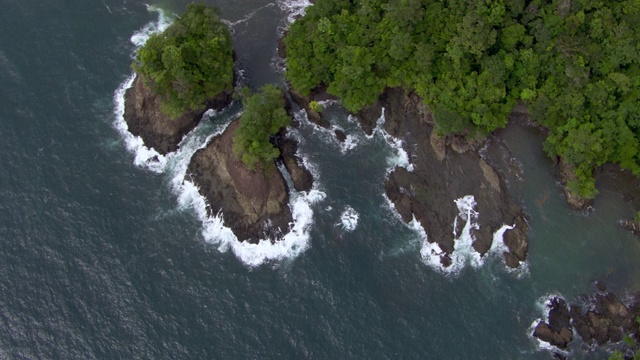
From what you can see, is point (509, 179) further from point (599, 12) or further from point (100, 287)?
point (100, 287)

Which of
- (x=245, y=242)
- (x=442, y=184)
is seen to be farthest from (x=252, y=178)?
(x=442, y=184)

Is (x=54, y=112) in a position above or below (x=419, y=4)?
below

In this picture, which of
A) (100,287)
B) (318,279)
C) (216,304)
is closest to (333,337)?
(318,279)

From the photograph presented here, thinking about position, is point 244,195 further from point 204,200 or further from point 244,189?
point 204,200

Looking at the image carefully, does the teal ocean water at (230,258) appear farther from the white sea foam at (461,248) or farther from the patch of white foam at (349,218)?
the white sea foam at (461,248)

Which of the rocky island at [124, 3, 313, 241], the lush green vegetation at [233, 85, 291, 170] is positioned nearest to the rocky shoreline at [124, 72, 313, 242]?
the rocky island at [124, 3, 313, 241]

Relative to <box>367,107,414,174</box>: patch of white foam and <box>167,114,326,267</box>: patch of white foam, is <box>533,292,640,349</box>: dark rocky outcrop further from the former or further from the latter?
<box>167,114,326,267</box>: patch of white foam

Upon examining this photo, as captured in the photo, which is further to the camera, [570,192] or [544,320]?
[570,192]
